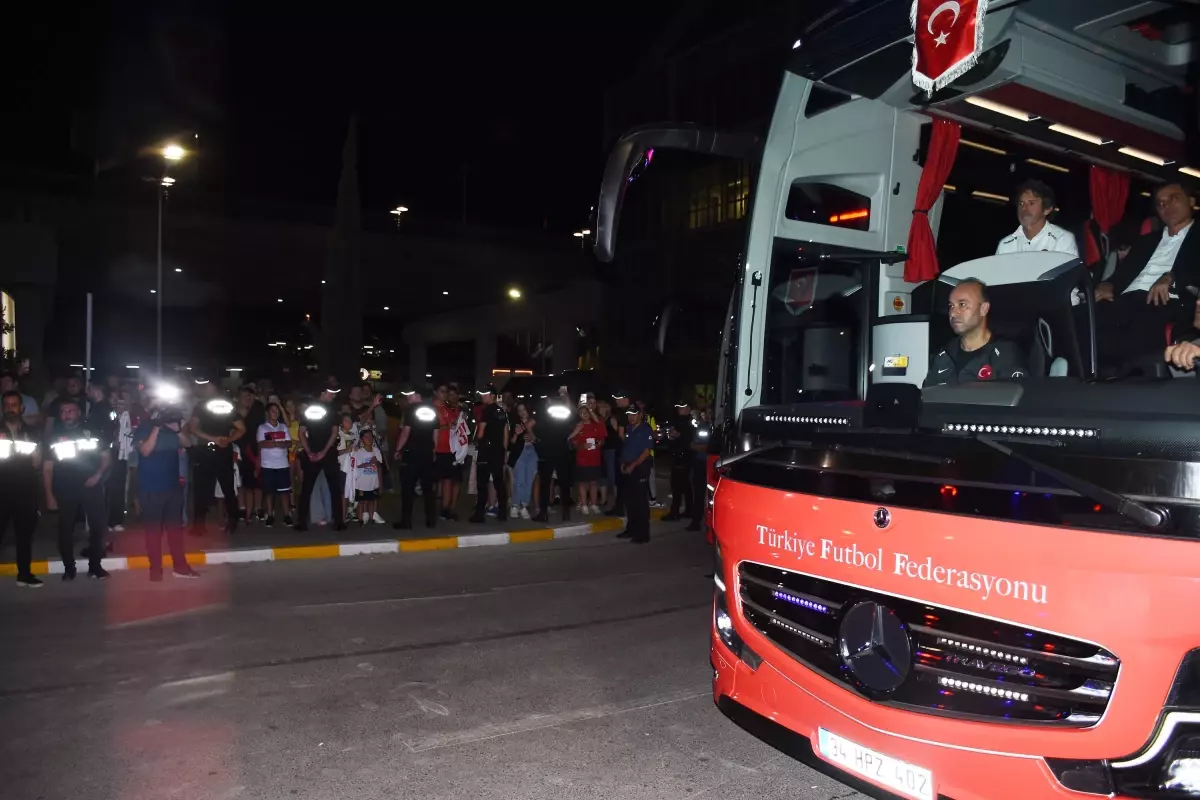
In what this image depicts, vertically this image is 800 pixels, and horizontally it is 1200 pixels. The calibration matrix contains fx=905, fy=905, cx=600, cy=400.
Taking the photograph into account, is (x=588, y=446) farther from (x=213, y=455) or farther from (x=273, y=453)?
(x=213, y=455)

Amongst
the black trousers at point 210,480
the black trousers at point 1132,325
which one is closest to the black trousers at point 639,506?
the black trousers at point 210,480

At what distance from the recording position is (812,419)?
3783 mm

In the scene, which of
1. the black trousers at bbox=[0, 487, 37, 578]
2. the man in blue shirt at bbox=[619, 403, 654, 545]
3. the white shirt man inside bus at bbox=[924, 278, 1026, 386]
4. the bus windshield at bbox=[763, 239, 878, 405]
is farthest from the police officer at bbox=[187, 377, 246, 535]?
the white shirt man inside bus at bbox=[924, 278, 1026, 386]

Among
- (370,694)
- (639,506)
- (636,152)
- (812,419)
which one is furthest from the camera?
(639,506)

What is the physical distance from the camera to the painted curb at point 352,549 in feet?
30.3

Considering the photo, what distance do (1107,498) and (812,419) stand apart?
133 centimetres

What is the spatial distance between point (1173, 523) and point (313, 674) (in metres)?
4.91

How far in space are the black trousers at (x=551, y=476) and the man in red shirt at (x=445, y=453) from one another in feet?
3.96

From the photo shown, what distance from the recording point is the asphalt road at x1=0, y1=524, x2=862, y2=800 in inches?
164

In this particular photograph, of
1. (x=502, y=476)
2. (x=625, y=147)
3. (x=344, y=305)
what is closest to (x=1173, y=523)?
(x=625, y=147)

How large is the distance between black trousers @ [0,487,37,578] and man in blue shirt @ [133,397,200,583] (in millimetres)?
892

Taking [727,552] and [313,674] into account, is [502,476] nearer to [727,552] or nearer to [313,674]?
[313,674]

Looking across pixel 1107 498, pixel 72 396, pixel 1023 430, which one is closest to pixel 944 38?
pixel 1023 430

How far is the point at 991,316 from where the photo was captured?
411cm
